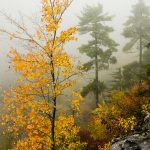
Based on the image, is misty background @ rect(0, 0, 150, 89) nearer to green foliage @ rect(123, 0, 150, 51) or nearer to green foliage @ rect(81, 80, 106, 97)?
green foliage @ rect(123, 0, 150, 51)

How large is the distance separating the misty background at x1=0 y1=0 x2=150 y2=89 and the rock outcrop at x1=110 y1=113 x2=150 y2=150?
115ft

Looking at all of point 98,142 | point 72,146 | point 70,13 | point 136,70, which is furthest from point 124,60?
point 70,13

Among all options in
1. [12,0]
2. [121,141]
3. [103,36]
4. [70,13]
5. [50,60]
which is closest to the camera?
[121,141]

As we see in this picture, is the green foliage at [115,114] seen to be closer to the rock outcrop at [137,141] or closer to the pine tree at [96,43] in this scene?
the pine tree at [96,43]

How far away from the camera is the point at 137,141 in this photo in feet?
42.5

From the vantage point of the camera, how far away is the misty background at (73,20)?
56.3 m

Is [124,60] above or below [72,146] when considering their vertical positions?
above

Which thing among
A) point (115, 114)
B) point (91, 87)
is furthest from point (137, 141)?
point (91, 87)

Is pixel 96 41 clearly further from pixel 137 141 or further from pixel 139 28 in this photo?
pixel 137 141

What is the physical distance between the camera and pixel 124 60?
56.4 meters

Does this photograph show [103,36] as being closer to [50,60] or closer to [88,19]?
[88,19]

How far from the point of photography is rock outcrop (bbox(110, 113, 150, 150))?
12609 millimetres

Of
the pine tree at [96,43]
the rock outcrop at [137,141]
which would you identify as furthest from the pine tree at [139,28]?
the rock outcrop at [137,141]

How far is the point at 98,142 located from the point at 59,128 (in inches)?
375
